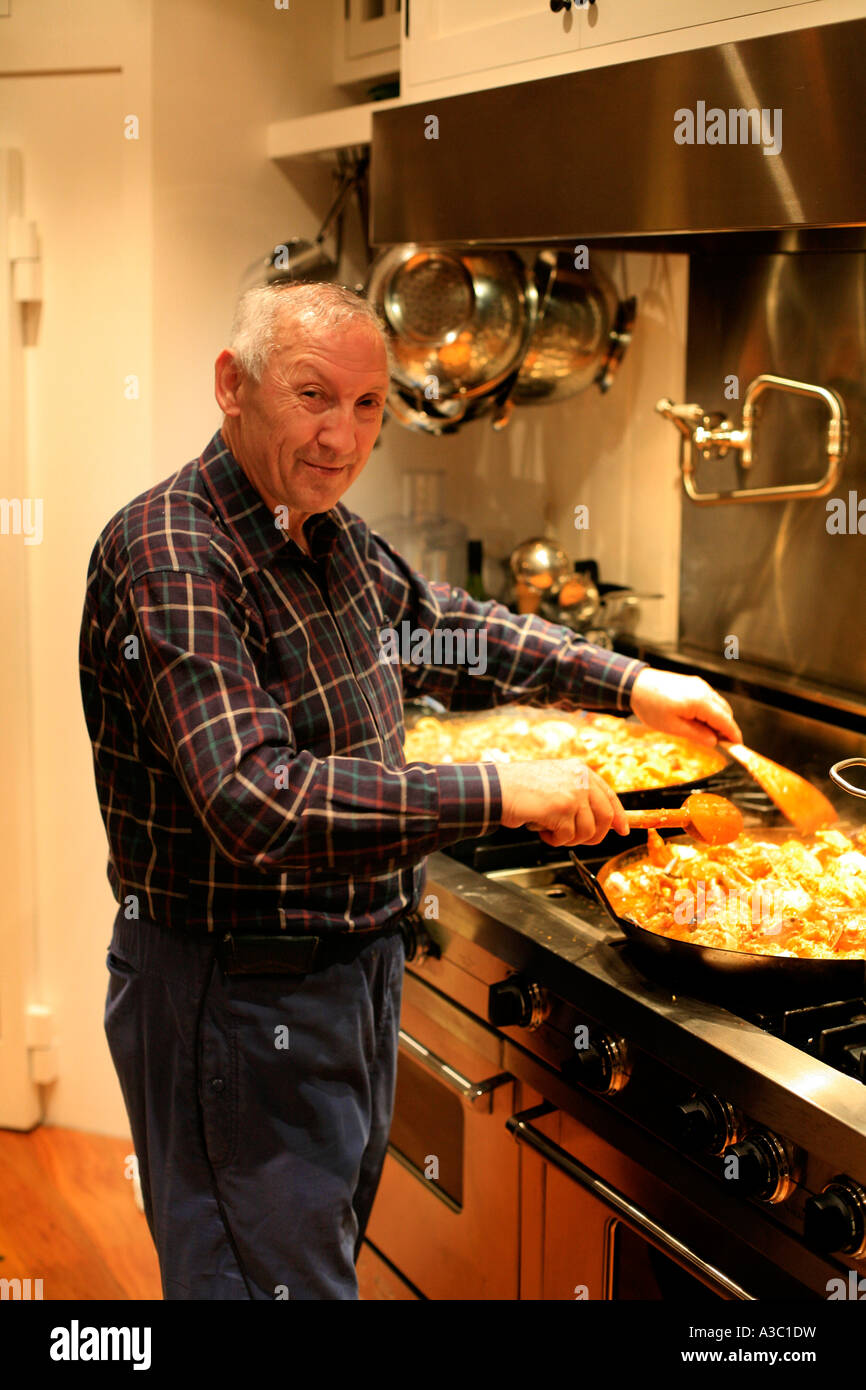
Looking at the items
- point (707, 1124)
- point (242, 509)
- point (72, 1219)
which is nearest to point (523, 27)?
point (242, 509)

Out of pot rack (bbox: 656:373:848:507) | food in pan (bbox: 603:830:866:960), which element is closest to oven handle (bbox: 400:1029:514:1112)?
food in pan (bbox: 603:830:866:960)

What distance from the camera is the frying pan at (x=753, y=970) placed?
1.29 metres

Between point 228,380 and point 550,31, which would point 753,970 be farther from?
point 550,31

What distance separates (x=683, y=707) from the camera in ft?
5.55

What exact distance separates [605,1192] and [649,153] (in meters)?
1.22

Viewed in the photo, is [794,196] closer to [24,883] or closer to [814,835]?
[814,835]

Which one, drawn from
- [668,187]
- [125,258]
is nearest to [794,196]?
[668,187]

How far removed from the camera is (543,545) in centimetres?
253

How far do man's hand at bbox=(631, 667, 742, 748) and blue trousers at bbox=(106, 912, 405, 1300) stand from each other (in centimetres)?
49

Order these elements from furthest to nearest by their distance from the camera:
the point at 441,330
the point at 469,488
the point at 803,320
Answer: the point at 469,488 → the point at 441,330 → the point at 803,320

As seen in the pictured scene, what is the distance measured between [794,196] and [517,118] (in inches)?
20.7

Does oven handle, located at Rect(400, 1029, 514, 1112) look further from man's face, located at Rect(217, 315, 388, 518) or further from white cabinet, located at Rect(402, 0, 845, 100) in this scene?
white cabinet, located at Rect(402, 0, 845, 100)

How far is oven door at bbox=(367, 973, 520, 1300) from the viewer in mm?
1711

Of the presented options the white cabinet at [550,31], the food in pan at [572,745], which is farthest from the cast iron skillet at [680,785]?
the white cabinet at [550,31]
